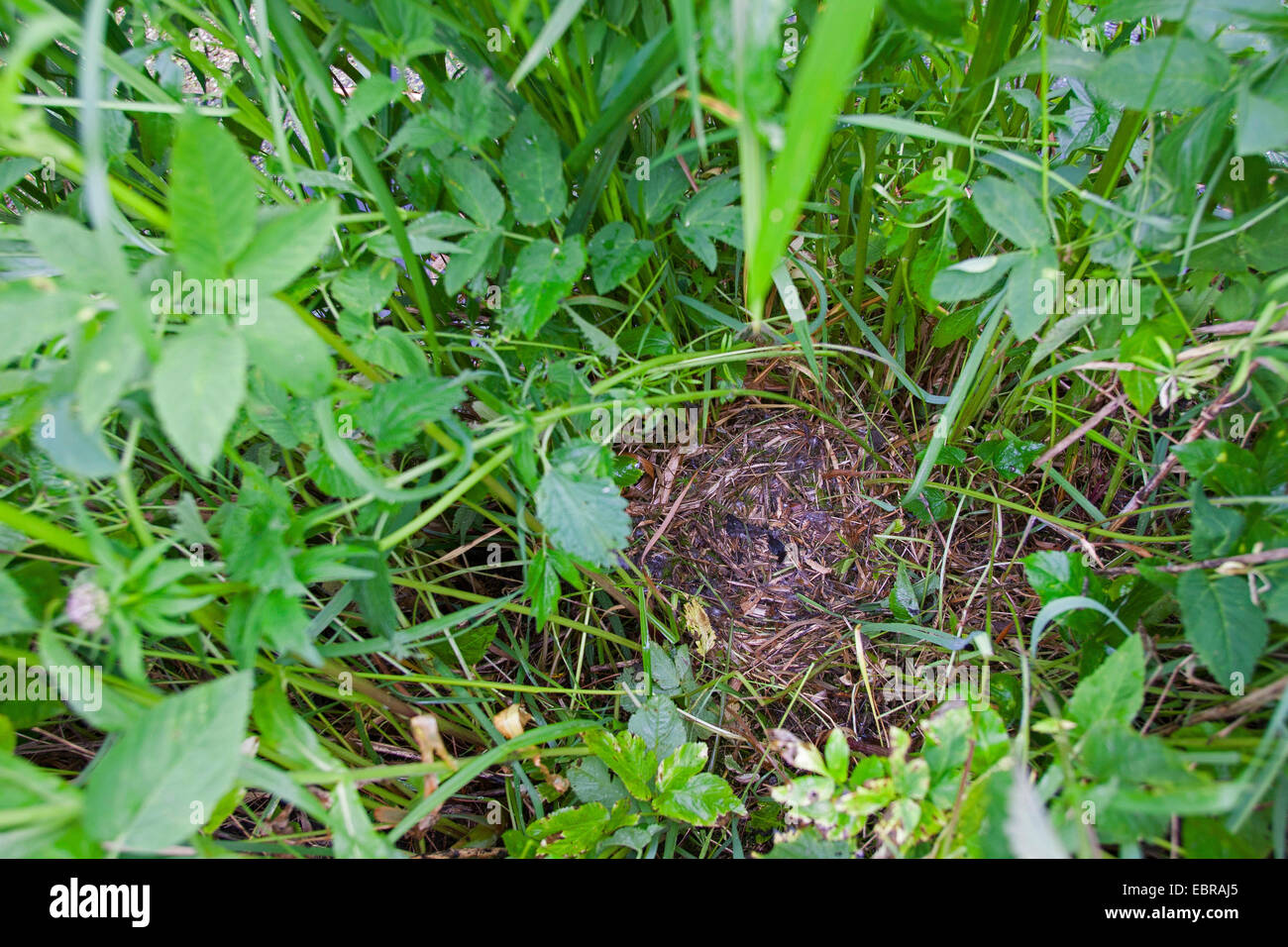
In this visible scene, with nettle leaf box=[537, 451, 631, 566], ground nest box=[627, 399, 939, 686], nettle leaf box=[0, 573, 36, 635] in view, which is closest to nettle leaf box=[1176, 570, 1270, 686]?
ground nest box=[627, 399, 939, 686]

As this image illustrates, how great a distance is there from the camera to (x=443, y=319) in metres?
0.97

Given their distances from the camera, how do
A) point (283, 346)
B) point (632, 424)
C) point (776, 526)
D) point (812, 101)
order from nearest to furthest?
point (812, 101), point (283, 346), point (632, 424), point (776, 526)

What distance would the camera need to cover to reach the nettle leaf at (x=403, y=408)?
2.04 feet

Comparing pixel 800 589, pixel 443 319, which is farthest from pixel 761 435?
pixel 443 319

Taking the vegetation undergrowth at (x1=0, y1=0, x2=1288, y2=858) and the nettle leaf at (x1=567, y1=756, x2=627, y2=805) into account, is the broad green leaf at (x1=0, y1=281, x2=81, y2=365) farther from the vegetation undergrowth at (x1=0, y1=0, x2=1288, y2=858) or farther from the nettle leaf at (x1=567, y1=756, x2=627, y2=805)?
the nettle leaf at (x1=567, y1=756, x2=627, y2=805)

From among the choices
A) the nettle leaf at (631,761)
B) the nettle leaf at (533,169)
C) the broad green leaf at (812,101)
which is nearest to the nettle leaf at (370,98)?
the nettle leaf at (533,169)

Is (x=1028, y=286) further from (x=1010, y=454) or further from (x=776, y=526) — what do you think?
(x=776, y=526)

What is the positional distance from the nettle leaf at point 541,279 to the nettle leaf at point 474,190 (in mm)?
50

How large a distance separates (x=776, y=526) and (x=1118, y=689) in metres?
0.57

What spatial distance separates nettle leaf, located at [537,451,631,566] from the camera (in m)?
0.68

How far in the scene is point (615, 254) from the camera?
78 centimetres

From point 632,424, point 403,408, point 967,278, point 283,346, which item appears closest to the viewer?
point 283,346

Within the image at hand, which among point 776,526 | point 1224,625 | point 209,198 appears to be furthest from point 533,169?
point 1224,625
